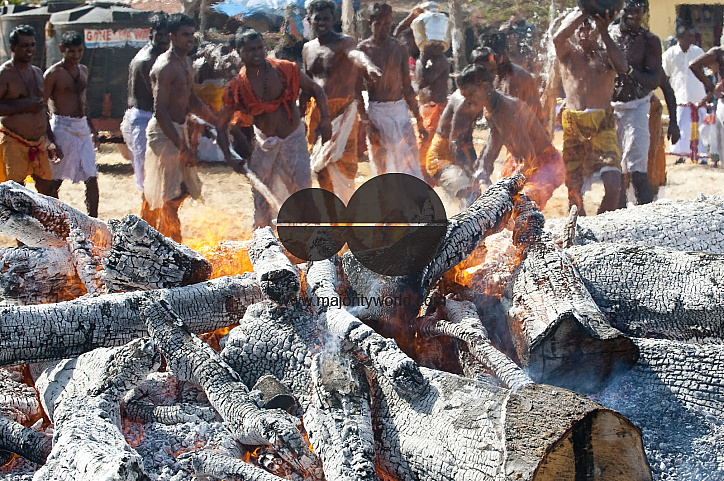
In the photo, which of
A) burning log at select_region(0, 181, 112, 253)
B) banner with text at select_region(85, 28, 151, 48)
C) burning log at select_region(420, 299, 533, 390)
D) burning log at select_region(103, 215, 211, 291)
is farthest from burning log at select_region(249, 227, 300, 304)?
banner with text at select_region(85, 28, 151, 48)

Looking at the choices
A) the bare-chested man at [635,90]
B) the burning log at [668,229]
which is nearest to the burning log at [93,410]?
the burning log at [668,229]

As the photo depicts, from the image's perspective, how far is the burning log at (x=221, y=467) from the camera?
171cm

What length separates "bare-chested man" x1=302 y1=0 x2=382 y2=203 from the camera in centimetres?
545

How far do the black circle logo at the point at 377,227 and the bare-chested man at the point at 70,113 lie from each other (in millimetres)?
3077

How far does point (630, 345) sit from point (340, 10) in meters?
6.37

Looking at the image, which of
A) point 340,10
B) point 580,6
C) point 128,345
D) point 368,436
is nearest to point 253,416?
point 368,436

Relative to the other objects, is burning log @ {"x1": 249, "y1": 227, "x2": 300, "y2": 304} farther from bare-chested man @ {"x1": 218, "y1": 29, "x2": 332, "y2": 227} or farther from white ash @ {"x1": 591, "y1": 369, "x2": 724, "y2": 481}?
bare-chested man @ {"x1": 218, "y1": 29, "x2": 332, "y2": 227}

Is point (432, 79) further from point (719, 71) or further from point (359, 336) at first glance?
point (359, 336)

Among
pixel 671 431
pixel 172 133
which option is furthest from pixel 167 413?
pixel 172 133

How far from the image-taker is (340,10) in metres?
7.61

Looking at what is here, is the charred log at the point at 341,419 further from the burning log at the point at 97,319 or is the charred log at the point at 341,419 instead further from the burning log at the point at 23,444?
the burning log at the point at 23,444

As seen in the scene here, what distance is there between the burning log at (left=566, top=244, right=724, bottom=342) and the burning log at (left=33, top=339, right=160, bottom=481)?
5.16 ft

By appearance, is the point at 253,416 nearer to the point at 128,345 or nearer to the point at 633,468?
the point at 128,345

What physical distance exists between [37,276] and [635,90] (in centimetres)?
474
